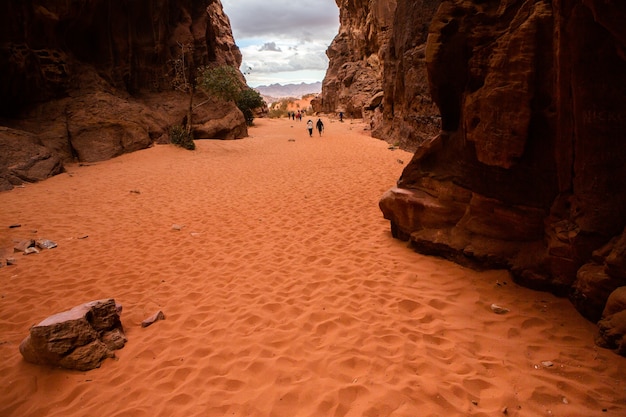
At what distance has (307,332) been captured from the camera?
13.3 feet

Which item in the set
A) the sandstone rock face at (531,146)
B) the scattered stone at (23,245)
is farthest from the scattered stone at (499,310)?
the scattered stone at (23,245)

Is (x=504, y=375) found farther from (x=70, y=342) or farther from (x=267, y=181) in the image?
(x=267, y=181)

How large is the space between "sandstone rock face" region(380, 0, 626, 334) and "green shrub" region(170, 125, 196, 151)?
1568 cm

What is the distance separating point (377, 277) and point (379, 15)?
1452 inches

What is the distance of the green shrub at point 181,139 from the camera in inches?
747

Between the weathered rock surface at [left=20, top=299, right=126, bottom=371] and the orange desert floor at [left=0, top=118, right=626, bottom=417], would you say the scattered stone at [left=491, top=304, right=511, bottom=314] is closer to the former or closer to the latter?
the orange desert floor at [left=0, top=118, right=626, bottom=417]

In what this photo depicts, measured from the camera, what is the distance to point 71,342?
3.62 metres

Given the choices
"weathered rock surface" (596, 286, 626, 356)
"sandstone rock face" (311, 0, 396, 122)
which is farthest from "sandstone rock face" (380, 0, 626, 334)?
"sandstone rock face" (311, 0, 396, 122)

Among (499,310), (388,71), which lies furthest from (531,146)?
(388,71)

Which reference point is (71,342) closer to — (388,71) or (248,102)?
(388,71)

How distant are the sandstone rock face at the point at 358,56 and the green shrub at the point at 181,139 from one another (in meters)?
19.6

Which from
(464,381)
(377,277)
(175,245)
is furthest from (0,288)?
(464,381)

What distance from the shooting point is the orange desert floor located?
306 centimetres

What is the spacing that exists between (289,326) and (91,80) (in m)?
20.4
